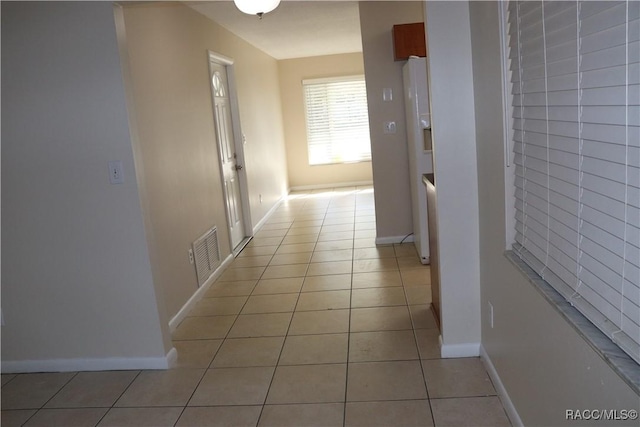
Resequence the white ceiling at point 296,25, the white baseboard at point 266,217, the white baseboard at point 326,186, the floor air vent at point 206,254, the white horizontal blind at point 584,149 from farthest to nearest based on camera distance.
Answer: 1. the white baseboard at point 326,186
2. the white baseboard at point 266,217
3. the white ceiling at point 296,25
4. the floor air vent at point 206,254
5. the white horizontal blind at point 584,149

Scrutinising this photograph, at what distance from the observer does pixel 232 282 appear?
14.1 ft

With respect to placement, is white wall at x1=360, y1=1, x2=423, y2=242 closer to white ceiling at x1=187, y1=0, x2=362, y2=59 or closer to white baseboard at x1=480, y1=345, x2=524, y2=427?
white ceiling at x1=187, y1=0, x2=362, y2=59

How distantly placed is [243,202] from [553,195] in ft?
15.0

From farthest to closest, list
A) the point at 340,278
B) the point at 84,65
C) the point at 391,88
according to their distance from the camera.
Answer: the point at 391,88, the point at 340,278, the point at 84,65

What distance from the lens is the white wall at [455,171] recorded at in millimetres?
2406

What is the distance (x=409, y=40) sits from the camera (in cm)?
435

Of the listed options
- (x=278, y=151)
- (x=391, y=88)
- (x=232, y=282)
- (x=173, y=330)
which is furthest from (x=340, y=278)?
(x=278, y=151)

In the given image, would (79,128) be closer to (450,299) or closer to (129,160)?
(129,160)

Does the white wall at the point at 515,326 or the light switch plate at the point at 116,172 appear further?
the light switch plate at the point at 116,172

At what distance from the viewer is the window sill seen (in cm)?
112

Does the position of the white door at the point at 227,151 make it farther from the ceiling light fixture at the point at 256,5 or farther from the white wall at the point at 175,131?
the ceiling light fixture at the point at 256,5

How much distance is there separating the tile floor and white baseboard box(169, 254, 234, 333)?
5cm

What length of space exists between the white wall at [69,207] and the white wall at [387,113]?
8.70ft

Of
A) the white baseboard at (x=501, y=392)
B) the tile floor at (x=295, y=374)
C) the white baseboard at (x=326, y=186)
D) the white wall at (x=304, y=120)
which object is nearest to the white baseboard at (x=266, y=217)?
the white baseboard at (x=326, y=186)
